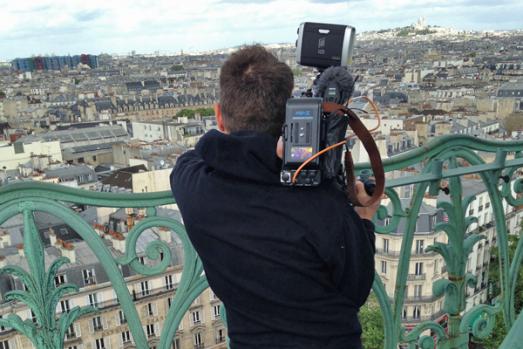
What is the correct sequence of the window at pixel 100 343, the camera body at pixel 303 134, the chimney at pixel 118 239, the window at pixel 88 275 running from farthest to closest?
the window at pixel 100 343
the window at pixel 88 275
the chimney at pixel 118 239
the camera body at pixel 303 134

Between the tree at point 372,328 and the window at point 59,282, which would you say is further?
the tree at point 372,328

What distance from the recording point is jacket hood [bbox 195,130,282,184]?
4.59ft

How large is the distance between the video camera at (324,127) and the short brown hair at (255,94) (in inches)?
3.4

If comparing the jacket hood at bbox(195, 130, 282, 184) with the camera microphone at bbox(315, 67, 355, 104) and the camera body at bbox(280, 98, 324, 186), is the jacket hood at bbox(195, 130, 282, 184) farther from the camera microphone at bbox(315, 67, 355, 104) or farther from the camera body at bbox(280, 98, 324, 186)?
the camera microphone at bbox(315, 67, 355, 104)

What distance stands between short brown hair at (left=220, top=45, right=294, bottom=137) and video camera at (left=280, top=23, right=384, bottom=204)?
86 mm

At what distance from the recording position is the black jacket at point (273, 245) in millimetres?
1399

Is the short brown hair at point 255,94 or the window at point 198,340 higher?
the short brown hair at point 255,94

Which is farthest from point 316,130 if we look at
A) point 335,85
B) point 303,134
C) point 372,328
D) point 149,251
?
point 372,328

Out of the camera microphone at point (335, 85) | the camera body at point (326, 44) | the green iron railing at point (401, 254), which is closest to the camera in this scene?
the camera microphone at point (335, 85)

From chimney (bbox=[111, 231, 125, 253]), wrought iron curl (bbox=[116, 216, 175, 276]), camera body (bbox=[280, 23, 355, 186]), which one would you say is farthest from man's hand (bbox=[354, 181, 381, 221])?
chimney (bbox=[111, 231, 125, 253])

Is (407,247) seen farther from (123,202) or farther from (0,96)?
(0,96)

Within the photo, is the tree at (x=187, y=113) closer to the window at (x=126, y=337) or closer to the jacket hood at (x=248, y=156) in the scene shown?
the window at (x=126, y=337)

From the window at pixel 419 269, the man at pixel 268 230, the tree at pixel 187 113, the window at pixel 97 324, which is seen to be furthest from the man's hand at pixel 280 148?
the tree at pixel 187 113

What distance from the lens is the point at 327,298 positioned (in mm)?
1467
